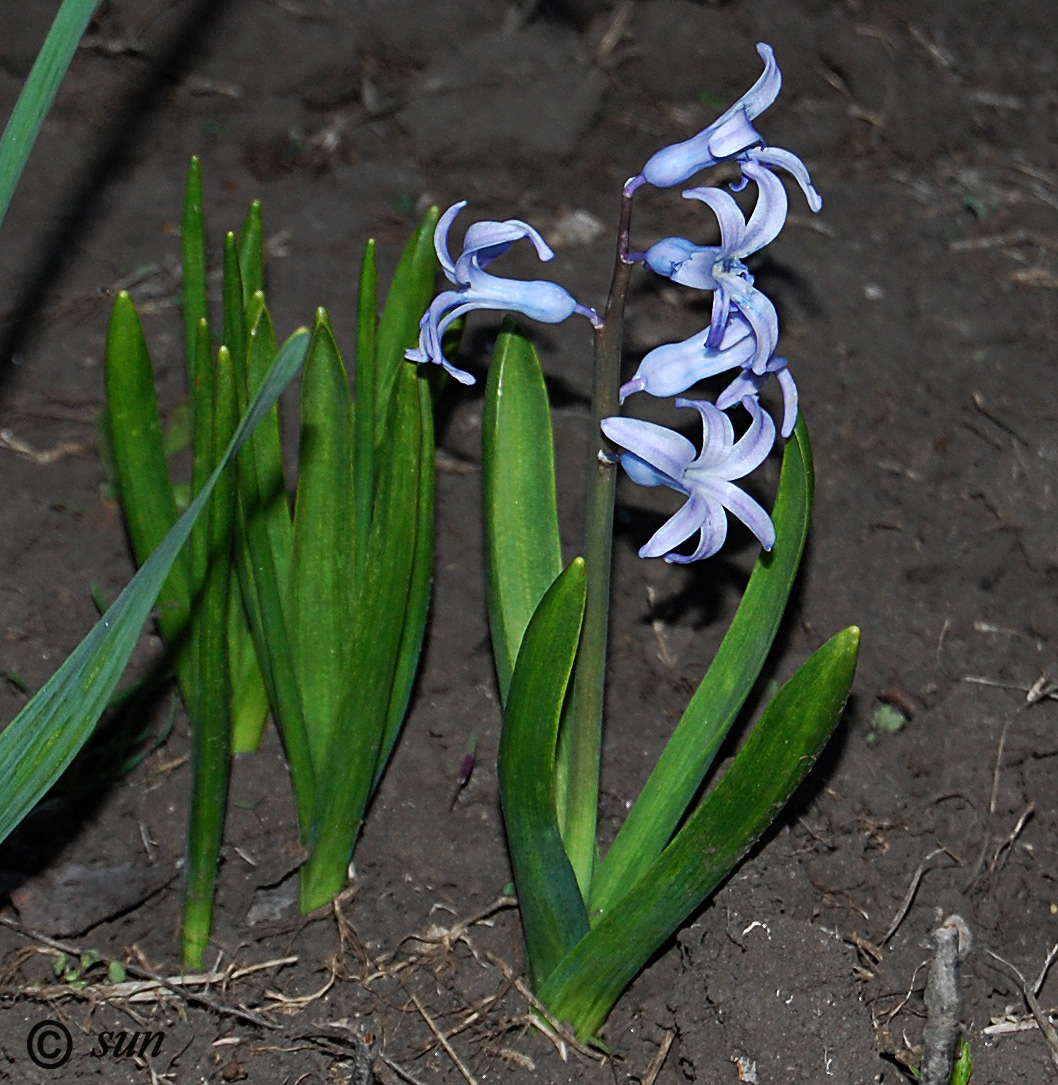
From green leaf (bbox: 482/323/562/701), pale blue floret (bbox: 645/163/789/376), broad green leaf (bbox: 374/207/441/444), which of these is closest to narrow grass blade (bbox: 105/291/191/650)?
broad green leaf (bbox: 374/207/441/444)

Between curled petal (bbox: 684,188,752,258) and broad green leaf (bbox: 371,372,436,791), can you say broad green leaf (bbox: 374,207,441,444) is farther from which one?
curled petal (bbox: 684,188,752,258)

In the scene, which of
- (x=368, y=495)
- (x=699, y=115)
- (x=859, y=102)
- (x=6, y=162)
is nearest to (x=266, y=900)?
(x=368, y=495)

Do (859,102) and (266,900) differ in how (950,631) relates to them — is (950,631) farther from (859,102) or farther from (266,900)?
(859,102)

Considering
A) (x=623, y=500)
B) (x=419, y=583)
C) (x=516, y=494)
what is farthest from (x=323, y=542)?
(x=623, y=500)

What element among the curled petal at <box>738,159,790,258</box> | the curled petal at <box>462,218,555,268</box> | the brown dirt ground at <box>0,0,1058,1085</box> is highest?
the curled petal at <box>738,159,790,258</box>

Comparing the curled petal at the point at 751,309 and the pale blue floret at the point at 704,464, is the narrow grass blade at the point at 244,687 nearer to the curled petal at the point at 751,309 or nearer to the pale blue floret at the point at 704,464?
the pale blue floret at the point at 704,464
